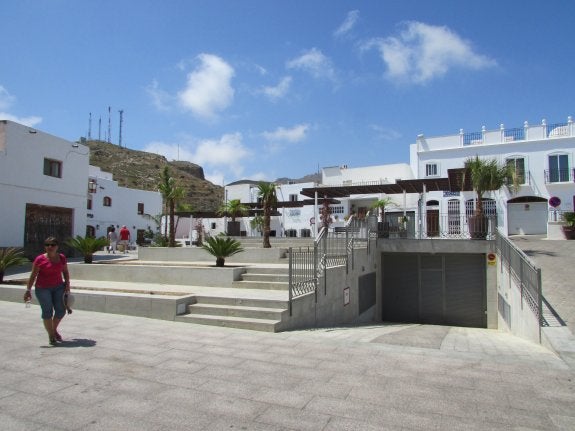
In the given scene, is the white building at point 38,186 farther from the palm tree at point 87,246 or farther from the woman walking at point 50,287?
the woman walking at point 50,287

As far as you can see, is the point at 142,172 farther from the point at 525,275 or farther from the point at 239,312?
the point at 525,275

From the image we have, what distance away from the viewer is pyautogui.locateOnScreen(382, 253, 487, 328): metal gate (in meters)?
16.4

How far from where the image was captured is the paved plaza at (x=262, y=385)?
3.71 meters

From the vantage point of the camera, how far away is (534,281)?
29.3 ft

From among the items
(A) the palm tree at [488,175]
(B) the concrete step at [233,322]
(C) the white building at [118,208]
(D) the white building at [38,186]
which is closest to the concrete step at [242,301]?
(B) the concrete step at [233,322]

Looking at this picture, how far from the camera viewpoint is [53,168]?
21.3 meters

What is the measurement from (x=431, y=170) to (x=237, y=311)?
87.0 feet

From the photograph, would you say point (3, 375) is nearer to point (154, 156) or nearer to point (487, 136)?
point (487, 136)

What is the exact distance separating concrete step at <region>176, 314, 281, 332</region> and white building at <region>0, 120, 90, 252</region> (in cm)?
1473

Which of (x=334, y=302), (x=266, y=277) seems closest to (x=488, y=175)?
(x=334, y=302)

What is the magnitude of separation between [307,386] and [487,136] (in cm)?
3020

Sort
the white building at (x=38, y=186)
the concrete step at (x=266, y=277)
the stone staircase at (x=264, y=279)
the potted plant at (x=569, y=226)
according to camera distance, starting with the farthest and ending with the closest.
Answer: the potted plant at (x=569, y=226) → the white building at (x=38, y=186) → the concrete step at (x=266, y=277) → the stone staircase at (x=264, y=279)

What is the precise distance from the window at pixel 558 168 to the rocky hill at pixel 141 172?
44321mm

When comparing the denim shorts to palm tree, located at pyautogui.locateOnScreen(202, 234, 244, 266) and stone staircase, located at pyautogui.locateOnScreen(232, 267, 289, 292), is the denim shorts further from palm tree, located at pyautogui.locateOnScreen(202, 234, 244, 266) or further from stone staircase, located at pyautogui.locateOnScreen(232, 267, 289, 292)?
palm tree, located at pyautogui.locateOnScreen(202, 234, 244, 266)
